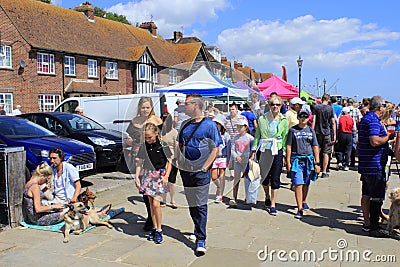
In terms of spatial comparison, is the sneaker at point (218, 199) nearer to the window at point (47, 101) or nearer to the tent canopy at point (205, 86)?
the tent canopy at point (205, 86)

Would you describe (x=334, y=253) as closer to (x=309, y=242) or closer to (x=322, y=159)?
(x=309, y=242)

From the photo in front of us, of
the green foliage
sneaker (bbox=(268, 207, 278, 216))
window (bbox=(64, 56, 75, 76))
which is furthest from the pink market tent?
the green foliage

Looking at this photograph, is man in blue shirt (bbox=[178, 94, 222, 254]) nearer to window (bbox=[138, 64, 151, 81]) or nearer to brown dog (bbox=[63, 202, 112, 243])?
brown dog (bbox=[63, 202, 112, 243])

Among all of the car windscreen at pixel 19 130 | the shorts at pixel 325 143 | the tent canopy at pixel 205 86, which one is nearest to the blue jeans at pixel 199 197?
the tent canopy at pixel 205 86

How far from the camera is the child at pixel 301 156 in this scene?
251 inches

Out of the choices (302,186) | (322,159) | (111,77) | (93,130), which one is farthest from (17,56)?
(302,186)

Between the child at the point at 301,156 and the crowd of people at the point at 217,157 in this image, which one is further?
the child at the point at 301,156

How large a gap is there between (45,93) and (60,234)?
23.4 m

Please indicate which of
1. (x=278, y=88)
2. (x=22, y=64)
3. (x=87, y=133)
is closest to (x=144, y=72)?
(x=22, y=64)

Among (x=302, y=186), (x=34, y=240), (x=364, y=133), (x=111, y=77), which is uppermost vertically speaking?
(x=111, y=77)

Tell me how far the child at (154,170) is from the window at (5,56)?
75.6 feet

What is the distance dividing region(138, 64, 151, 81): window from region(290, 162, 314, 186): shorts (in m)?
30.5

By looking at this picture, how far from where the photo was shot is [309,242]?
5.25m

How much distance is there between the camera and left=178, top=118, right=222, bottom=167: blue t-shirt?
16.1 feet
